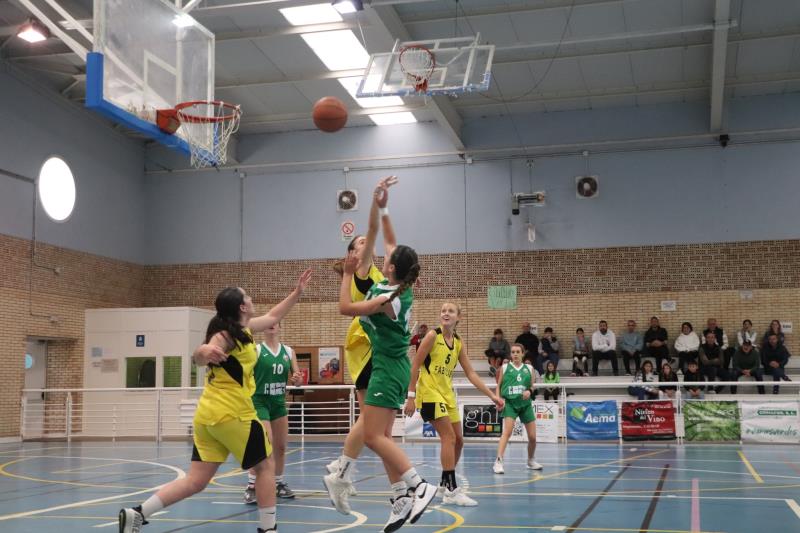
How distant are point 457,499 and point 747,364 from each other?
1588 cm

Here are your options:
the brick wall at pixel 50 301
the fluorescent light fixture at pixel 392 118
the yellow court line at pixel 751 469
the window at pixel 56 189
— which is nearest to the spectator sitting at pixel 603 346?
the yellow court line at pixel 751 469

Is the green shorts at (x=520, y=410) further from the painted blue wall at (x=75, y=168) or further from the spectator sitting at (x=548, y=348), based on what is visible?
the painted blue wall at (x=75, y=168)

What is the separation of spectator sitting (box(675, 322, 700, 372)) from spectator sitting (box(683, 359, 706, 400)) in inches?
8.8

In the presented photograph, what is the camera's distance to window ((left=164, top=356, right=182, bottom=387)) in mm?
24550

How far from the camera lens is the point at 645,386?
21250mm

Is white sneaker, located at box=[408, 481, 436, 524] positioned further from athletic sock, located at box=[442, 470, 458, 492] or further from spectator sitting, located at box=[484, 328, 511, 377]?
spectator sitting, located at box=[484, 328, 511, 377]

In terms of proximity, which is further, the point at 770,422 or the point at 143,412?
the point at 143,412

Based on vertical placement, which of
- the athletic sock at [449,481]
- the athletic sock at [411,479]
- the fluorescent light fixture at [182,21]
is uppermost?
the fluorescent light fixture at [182,21]

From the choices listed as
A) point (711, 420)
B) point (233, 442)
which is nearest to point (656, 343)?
point (711, 420)

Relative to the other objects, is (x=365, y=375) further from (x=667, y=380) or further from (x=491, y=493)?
(x=667, y=380)

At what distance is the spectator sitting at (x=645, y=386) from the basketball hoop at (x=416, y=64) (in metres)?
9.80

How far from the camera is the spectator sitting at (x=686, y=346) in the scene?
23031 mm

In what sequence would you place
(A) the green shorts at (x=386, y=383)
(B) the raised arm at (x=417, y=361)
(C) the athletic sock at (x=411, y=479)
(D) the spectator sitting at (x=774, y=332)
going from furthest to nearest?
(D) the spectator sitting at (x=774, y=332) → (B) the raised arm at (x=417, y=361) → (A) the green shorts at (x=386, y=383) → (C) the athletic sock at (x=411, y=479)

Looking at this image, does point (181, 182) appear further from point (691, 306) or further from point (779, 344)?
point (779, 344)
